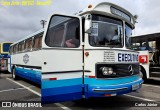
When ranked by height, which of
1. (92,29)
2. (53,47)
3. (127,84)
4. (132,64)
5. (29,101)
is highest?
(92,29)

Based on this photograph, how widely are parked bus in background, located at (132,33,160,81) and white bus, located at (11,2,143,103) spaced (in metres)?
4.81

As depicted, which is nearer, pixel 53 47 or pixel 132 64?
pixel 53 47

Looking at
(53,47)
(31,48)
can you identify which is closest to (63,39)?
(53,47)

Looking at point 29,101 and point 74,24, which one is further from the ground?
point 74,24

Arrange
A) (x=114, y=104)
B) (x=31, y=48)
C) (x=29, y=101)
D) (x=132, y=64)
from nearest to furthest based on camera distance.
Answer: (x=132, y=64) → (x=114, y=104) → (x=29, y=101) → (x=31, y=48)

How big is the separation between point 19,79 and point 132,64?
9893mm

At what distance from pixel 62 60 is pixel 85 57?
0.67 metres

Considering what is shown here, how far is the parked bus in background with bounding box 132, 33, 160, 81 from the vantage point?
10430 mm

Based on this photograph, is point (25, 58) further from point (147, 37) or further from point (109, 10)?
point (147, 37)

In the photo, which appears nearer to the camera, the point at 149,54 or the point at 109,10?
the point at 109,10

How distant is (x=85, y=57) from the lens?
5.64m

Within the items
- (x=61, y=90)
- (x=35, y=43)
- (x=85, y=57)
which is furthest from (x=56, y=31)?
(x=35, y=43)

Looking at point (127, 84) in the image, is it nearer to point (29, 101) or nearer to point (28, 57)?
point (29, 101)

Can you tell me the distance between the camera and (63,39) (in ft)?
18.5
